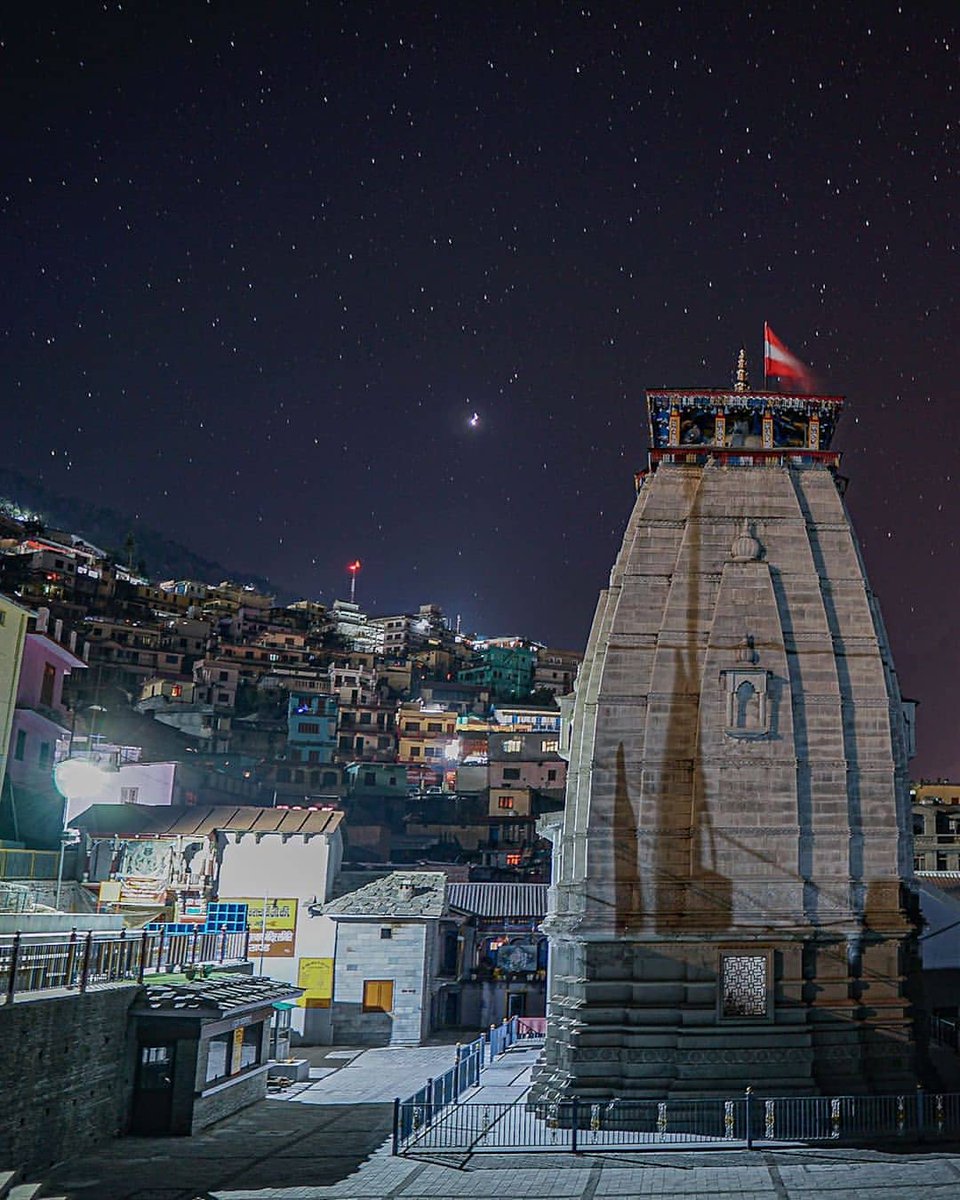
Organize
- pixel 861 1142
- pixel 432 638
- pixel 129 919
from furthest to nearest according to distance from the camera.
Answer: pixel 432 638 < pixel 129 919 < pixel 861 1142

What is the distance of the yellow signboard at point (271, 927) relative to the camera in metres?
45.7

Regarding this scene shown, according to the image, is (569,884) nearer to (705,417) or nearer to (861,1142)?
(861,1142)

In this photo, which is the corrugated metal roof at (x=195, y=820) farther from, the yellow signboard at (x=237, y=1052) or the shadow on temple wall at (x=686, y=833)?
the shadow on temple wall at (x=686, y=833)

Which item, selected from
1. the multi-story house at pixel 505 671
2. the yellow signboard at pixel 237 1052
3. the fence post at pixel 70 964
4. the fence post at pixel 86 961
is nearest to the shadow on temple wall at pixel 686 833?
the yellow signboard at pixel 237 1052

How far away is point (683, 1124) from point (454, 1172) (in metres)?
6.08

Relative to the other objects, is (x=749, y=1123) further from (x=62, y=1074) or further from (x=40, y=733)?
(x=40, y=733)

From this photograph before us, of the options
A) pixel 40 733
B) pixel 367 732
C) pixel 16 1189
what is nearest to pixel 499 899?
pixel 40 733

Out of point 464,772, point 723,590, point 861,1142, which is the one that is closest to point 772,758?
point 723,590

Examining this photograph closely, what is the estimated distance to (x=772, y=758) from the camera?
94.7ft

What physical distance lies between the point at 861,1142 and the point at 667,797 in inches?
358

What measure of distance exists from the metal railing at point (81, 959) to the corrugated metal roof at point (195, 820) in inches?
586

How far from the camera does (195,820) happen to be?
5156 centimetres

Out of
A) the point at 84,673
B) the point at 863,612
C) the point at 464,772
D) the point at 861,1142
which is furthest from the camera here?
the point at 84,673

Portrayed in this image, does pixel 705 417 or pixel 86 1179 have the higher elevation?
pixel 705 417
